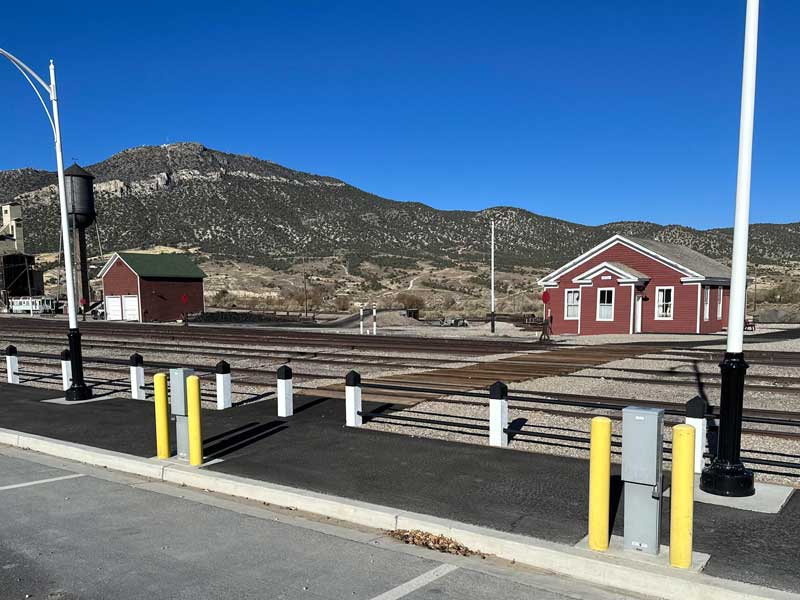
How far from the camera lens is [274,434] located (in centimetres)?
907

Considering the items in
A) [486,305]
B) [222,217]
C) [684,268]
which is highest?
[222,217]

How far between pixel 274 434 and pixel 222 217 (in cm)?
10590

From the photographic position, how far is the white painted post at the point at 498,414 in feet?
27.3

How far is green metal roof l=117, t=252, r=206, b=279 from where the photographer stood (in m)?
46.8

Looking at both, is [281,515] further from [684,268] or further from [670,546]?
[684,268]

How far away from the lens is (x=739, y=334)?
6184mm

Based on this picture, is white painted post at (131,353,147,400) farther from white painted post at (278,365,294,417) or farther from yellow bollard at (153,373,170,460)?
yellow bollard at (153,373,170,460)

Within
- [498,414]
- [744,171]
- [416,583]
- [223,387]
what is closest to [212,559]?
[416,583]

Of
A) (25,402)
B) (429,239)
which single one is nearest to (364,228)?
(429,239)

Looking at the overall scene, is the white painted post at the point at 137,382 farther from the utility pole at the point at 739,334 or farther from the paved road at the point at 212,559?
the utility pole at the point at 739,334

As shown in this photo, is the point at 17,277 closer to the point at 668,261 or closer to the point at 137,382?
the point at 668,261

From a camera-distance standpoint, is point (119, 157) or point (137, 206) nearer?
point (137, 206)

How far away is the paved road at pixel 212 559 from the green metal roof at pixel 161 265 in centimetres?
4270

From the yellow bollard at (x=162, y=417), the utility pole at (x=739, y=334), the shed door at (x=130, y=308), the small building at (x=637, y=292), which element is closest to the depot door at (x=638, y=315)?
the small building at (x=637, y=292)
